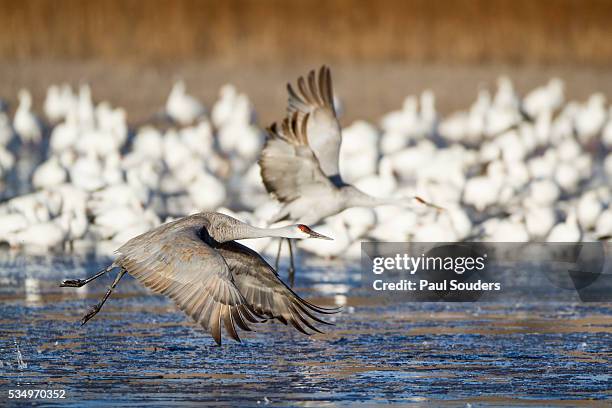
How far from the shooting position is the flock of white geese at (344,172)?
15203mm

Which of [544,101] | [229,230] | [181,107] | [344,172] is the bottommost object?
[229,230]

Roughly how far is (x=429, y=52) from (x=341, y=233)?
49.0ft

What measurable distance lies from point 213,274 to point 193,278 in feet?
0.41

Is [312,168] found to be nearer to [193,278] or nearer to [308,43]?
[193,278]

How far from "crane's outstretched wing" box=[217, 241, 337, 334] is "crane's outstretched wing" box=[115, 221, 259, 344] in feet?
1.29

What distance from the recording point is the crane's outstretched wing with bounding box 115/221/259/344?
809cm

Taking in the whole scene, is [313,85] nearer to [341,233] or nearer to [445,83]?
[341,233]

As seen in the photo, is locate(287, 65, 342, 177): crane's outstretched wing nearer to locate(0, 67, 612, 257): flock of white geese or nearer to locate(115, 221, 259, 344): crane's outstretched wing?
locate(0, 67, 612, 257): flock of white geese

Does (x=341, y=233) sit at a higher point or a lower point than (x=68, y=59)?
lower

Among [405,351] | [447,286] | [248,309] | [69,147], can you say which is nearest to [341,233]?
[447,286]

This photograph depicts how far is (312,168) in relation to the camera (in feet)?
39.1

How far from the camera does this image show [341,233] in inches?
579

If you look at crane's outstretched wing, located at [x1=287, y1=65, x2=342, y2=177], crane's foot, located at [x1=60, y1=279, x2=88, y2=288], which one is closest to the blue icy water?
crane's foot, located at [x1=60, y1=279, x2=88, y2=288]

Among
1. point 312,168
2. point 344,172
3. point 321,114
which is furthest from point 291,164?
point 344,172
